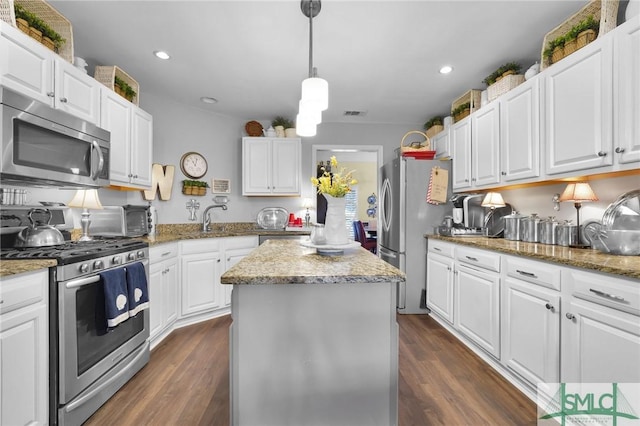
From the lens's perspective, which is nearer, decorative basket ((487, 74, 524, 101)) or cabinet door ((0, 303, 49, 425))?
cabinet door ((0, 303, 49, 425))

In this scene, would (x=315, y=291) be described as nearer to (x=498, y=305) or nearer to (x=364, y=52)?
(x=498, y=305)

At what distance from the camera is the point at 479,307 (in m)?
2.32

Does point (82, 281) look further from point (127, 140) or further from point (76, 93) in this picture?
point (127, 140)

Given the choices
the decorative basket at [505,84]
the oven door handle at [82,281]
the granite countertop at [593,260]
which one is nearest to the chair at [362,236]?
the decorative basket at [505,84]

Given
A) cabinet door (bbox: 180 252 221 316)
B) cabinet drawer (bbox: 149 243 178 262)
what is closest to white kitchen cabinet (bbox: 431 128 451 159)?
cabinet door (bbox: 180 252 221 316)

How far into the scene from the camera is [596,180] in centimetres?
211

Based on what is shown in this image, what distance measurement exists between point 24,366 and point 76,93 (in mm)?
1787

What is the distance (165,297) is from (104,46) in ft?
7.29

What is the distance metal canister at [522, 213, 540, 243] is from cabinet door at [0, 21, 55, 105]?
11.8 ft

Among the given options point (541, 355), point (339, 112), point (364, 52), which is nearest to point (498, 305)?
point (541, 355)

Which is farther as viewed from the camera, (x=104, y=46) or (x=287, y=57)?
(x=287, y=57)

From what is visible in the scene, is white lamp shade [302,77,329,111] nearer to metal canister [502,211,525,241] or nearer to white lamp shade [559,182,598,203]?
white lamp shade [559,182,598,203]

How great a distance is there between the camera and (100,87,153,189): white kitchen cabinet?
8.00 feet

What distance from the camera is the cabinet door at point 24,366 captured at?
1.23 metres
